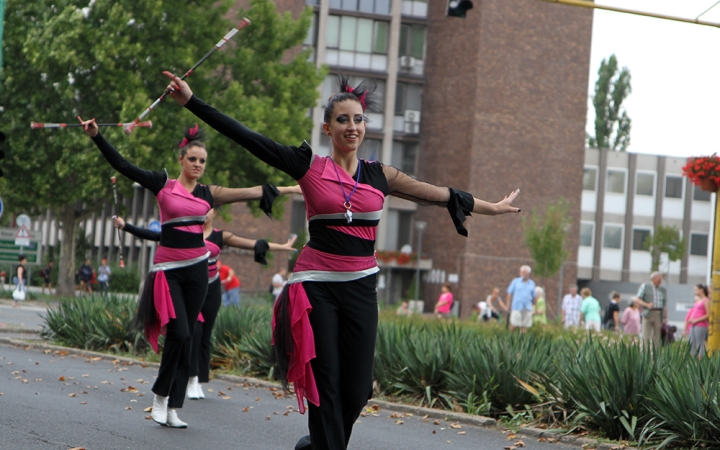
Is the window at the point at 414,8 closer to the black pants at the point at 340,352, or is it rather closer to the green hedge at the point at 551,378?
the green hedge at the point at 551,378

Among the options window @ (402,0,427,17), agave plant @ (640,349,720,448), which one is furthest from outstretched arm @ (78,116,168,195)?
window @ (402,0,427,17)

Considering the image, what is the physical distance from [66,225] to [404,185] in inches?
1422

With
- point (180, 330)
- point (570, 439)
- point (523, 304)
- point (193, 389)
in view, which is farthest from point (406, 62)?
point (180, 330)

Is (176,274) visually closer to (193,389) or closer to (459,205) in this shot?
(193,389)

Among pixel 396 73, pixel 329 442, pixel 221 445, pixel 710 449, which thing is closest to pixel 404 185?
pixel 329 442

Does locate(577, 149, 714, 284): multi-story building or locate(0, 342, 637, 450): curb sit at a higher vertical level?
locate(577, 149, 714, 284): multi-story building

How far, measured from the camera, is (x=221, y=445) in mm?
7441

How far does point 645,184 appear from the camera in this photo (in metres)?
67.9

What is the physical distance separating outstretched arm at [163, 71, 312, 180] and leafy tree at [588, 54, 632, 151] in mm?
71878

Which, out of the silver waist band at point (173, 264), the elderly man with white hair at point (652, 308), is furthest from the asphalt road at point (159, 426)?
the elderly man with white hair at point (652, 308)

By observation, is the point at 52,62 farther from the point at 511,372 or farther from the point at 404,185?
the point at 404,185

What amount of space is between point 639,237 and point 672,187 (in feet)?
13.1

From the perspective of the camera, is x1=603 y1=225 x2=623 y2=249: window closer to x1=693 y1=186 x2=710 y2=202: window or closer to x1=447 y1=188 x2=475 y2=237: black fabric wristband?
x1=693 y1=186 x2=710 y2=202: window

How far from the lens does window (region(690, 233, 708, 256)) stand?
68688 millimetres
